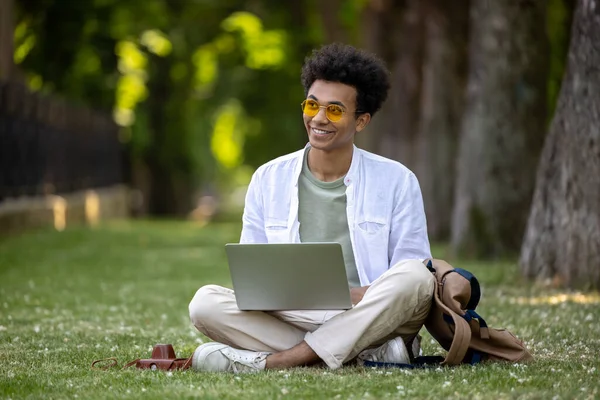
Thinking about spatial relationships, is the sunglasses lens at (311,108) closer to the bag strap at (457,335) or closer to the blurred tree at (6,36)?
the bag strap at (457,335)

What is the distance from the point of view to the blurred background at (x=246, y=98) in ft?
54.5

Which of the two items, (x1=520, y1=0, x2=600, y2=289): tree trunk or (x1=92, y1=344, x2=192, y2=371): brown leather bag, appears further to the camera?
(x1=520, y1=0, x2=600, y2=289): tree trunk

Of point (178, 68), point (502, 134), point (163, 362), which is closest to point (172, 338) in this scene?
point (163, 362)

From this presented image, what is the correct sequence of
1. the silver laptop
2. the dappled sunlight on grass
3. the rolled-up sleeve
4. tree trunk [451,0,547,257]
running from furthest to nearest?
tree trunk [451,0,547,257], the dappled sunlight on grass, the rolled-up sleeve, the silver laptop

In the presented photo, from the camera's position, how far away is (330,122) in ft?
24.0

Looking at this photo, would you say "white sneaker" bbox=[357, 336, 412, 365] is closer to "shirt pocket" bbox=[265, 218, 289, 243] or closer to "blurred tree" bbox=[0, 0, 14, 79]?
"shirt pocket" bbox=[265, 218, 289, 243]

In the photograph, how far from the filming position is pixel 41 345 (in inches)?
337

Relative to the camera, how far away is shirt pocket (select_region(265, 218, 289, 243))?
734cm

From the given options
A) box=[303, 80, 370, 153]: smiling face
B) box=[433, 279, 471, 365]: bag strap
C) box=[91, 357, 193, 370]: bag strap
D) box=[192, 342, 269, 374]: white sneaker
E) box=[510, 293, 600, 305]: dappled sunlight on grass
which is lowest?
box=[510, 293, 600, 305]: dappled sunlight on grass

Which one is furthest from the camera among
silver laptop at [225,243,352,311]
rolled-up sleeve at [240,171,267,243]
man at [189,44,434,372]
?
rolled-up sleeve at [240,171,267,243]

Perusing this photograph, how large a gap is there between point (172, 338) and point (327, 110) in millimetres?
2656

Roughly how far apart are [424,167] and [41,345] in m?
14.8

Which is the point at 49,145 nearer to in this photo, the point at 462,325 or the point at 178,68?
the point at 178,68

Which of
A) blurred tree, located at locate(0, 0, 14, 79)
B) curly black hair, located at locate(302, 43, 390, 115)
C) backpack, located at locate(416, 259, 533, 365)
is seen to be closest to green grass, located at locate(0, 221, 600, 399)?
backpack, located at locate(416, 259, 533, 365)
